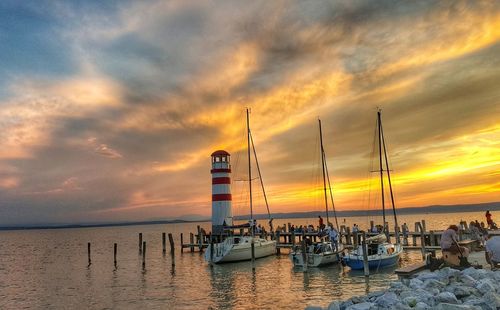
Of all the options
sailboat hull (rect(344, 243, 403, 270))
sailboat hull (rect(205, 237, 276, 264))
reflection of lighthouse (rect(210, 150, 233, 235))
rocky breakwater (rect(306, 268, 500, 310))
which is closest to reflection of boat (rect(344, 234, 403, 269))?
sailboat hull (rect(344, 243, 403, 270))

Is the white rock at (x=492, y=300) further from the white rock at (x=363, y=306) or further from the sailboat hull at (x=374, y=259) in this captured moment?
the sailboat hull at (x=374, y=259)

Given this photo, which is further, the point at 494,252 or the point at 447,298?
the point at 494,252

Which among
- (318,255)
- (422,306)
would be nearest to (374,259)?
(318,255)

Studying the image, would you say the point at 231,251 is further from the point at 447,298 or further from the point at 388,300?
the point at 447,298

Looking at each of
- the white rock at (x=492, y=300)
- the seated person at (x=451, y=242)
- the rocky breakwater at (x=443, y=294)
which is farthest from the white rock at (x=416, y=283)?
the seated person at (x=451, y=242)

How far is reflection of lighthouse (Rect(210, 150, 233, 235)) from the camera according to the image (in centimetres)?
4288

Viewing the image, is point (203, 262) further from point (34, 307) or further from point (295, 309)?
point (295, 309)

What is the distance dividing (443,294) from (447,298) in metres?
0.16

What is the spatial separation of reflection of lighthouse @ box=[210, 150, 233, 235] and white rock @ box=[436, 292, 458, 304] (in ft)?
106

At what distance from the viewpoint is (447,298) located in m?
11.5

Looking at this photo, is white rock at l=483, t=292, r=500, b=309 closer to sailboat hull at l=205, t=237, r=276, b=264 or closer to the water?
the water

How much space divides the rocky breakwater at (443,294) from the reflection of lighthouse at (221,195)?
2995 centimetres

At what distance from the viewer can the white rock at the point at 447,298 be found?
11484 millimetres

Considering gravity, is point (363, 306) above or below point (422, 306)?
below
